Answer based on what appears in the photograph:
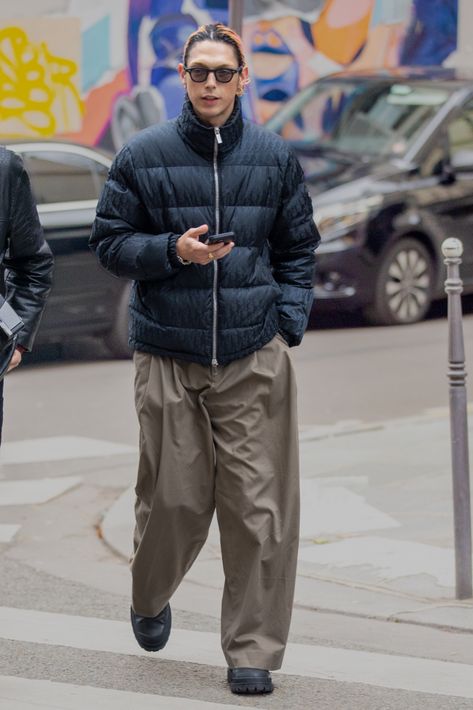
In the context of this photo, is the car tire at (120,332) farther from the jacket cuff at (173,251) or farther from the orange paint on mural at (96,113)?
the jacket cuff at (173,251)

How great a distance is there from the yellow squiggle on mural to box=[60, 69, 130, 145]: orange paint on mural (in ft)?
0.32

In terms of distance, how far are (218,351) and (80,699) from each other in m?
1.06

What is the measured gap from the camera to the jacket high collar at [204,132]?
16.5 feet

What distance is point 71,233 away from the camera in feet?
40.2

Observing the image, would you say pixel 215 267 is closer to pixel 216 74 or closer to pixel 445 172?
pixel 216 74

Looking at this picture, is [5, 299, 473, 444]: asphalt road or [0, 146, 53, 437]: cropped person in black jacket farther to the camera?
[5, 299, 473, 444]: asphalt road

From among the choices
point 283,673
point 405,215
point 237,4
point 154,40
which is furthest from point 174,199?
point 154,40

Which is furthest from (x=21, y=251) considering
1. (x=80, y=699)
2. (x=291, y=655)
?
(x=291, y=655)

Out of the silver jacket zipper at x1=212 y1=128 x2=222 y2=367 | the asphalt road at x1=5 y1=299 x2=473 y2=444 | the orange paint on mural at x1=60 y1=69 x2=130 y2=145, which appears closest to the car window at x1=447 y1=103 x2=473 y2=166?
the asphalt road at x1=5 y1=299 x2=473 y2=444

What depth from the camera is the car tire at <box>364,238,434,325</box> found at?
14.0 metres

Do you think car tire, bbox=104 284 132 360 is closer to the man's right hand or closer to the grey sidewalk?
the grey sidewalk

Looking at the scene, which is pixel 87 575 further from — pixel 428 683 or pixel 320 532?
pixel 428 683

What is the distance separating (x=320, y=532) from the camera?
721 centimetres

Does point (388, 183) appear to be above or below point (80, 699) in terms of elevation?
below
